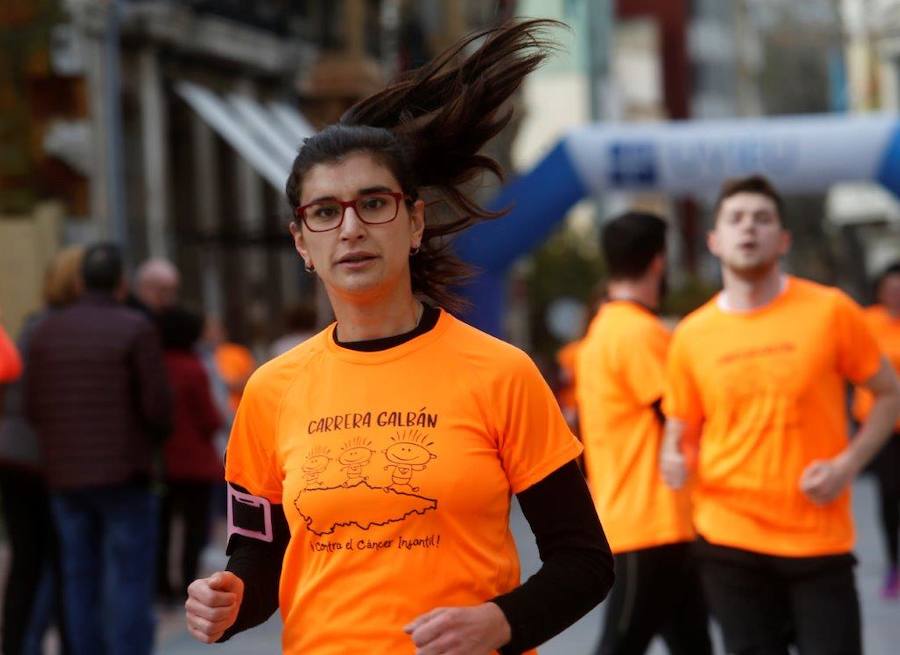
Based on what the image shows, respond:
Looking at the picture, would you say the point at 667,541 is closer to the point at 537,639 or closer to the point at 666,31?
the point at 537,639

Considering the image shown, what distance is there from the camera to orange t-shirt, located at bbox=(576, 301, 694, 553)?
7281mm

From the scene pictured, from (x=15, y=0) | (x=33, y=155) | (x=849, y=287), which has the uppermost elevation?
(x=15, y=0)

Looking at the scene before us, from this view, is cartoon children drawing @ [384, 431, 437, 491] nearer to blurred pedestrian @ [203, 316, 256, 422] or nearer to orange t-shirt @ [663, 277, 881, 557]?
orange t-shirt @ [663, 277, 881, 557]

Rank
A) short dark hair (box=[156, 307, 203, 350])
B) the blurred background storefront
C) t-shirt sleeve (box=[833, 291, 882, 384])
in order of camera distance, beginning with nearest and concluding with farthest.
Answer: t-shirt sleeve (box=[833, 291, 882, 384]) → short dark hair (box=[156, 307, 203, 350]) → the blurred background storefront

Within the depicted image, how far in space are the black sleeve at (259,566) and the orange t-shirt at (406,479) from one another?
0.06 m

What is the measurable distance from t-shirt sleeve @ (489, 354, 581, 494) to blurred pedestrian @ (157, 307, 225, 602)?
821 cm

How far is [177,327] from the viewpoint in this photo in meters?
12.1

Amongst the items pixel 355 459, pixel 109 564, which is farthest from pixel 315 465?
pixel 109 564

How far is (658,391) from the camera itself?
24.0ft

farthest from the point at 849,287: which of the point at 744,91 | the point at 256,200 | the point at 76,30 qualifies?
the point at 744,91

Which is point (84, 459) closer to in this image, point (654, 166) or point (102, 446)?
point (102, 446)

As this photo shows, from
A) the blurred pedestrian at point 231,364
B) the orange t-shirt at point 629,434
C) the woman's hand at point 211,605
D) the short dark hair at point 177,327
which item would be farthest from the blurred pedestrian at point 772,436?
the blurred pedestrian at point 231,364

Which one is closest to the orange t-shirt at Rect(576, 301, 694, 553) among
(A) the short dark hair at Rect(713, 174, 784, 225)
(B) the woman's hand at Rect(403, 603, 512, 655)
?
(A) the short dark hair at Rect(713, 174, 784, 225)

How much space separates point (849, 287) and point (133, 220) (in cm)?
875
